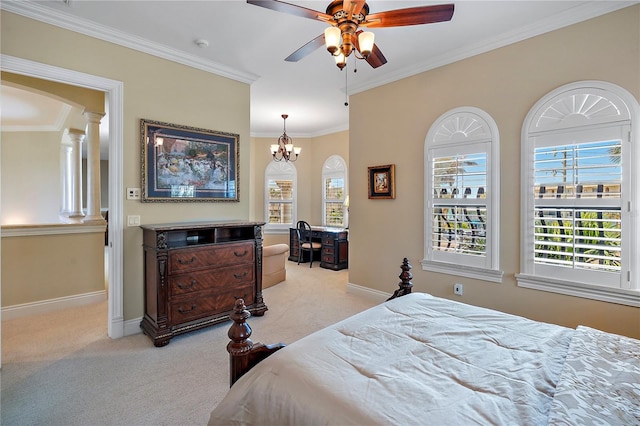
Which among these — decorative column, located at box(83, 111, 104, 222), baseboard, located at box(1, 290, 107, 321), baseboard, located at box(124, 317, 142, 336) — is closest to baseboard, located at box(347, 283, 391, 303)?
baseboard, located at box(124, 317, 142, 336)

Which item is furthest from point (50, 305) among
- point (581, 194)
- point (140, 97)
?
point (581, 194)

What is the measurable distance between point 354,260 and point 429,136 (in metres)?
1.99

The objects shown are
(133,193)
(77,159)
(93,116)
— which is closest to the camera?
(133,193)

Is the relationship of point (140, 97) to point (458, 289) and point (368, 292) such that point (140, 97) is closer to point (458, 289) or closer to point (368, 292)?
point (368, 292)

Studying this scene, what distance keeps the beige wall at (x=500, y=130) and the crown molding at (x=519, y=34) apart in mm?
57

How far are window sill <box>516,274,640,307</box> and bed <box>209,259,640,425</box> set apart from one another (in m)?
1.29

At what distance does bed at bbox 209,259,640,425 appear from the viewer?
37.6 inches

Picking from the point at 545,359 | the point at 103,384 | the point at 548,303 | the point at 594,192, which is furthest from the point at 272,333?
the point at 594,192

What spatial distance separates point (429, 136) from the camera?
11.8 feet

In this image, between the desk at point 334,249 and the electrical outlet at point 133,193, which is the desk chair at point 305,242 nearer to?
the desk at point 334,249

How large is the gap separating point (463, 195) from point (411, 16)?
6.56 ft

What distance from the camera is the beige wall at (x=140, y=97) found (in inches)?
105

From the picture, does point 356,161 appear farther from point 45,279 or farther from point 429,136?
point 45,279

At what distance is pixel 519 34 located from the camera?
114 inches
